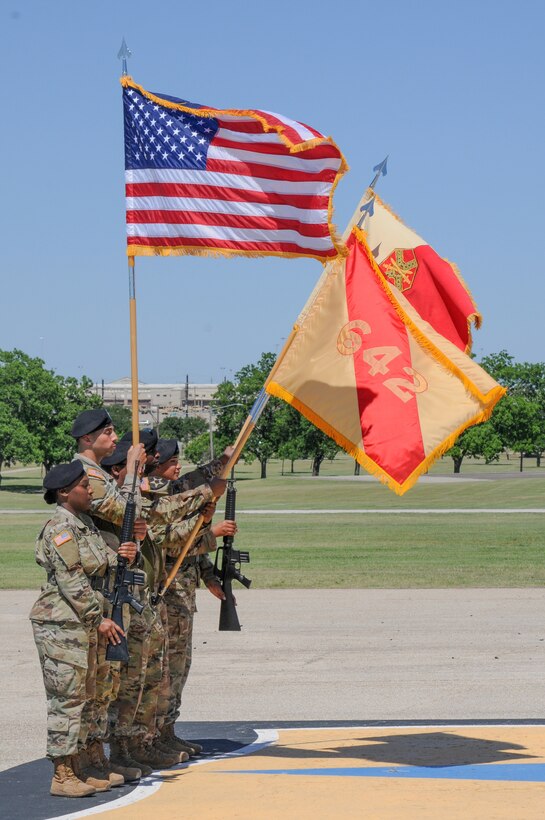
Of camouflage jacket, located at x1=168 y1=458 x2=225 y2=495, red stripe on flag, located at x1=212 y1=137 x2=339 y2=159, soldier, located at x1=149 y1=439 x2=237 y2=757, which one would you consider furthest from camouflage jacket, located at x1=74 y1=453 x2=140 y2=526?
red stripe on flag, located at x1=212 y1=137 x2=339 y2=159

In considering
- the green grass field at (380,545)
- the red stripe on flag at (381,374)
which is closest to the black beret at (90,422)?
the red stripe on flag at (381,374)

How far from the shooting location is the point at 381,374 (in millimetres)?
8258

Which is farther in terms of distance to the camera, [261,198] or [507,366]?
[507,366]

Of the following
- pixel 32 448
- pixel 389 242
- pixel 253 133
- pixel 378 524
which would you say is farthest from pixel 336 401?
pixel 32 448

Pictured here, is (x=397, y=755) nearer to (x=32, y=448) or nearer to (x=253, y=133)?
(x=253, y=133)

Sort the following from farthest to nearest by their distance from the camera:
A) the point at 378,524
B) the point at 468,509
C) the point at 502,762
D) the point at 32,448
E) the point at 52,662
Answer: the point at 32,448 → the point at 468,509 → the point at 378,524 → the point at 502,762 → the point at 52,662

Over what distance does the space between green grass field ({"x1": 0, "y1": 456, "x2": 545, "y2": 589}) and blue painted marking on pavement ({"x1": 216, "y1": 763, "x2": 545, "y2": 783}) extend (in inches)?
413

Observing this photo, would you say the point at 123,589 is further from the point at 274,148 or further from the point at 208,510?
the point at 274,148

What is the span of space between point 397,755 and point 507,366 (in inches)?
3318

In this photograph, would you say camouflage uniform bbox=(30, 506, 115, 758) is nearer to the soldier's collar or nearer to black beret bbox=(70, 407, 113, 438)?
the soldier's collar

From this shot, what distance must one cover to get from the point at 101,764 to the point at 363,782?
144 cm

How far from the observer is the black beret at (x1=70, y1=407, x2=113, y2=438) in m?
7.12

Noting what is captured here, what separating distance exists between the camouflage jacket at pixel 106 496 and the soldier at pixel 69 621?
7 cm

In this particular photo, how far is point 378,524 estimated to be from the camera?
3384 centimetres
